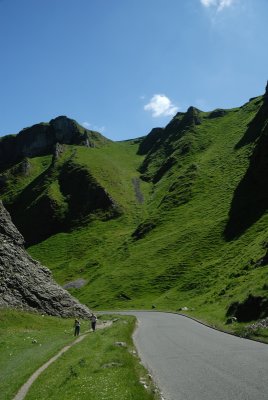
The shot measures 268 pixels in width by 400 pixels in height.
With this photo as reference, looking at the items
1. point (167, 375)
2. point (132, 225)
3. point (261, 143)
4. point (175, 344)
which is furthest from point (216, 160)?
point (167, 375)

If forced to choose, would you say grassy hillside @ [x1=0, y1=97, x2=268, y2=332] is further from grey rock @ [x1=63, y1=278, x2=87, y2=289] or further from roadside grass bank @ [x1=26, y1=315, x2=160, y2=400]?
roadside grass bank @ [x1=26, y1=315, x2=160, y2=400]

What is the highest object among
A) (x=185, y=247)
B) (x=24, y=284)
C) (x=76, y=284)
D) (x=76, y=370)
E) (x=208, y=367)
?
(x=24, y=284)

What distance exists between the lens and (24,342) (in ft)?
139

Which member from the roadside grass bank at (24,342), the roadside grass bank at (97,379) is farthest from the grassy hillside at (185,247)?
the roadside grass bank at (97,379)

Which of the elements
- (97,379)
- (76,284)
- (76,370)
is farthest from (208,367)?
(76,284)

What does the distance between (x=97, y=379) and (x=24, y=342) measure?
24430 mm

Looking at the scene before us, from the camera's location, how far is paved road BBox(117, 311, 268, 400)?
17.0m

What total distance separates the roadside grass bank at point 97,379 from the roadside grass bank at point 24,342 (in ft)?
4.45

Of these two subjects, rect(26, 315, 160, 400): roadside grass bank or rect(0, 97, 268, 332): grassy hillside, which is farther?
rect(0, 97, 268, 332): grassy hillside

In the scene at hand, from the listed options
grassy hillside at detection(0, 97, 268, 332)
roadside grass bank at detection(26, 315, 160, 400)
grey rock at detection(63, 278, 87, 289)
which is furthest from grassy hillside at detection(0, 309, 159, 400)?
grey rock at detection(63, 278, 87, 289)

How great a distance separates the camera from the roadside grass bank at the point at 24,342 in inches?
998

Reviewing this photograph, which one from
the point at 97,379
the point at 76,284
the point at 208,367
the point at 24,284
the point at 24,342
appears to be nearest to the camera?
the point at 97,379

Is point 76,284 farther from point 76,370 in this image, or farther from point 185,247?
point 76,370

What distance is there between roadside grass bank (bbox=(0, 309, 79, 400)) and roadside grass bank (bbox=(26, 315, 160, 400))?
4.45 ft
